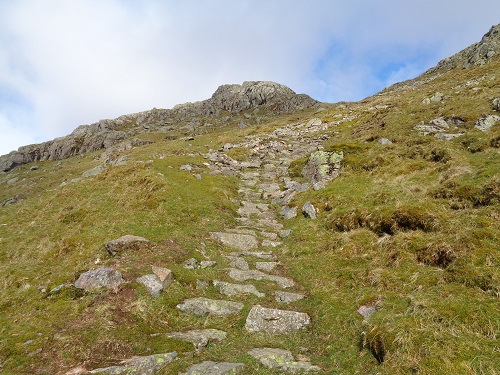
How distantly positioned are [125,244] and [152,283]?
442 centimetres

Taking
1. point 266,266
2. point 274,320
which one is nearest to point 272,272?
point 266,266

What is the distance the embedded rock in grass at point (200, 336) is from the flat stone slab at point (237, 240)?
901 cm

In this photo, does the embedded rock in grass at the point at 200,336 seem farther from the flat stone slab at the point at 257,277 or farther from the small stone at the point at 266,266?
the small stone at the point at 266,266

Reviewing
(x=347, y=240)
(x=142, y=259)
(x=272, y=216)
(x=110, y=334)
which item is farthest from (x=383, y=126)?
(x=110, y=334)

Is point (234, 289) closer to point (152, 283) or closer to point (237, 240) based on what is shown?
point (152, 283)

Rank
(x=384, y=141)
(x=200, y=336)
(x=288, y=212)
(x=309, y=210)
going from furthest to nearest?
(x=384, y=141), (x=288, y=212), (x=309, y=210), (x=200, y=336)

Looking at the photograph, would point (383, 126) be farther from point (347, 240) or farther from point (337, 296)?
point (337, 296)

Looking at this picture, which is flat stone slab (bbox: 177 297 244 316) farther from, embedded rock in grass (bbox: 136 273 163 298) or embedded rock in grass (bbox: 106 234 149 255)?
embedded rock in grass (bbox: 106 234 149 255)

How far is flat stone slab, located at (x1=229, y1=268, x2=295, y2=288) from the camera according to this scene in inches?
658

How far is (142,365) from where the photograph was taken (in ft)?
32.4

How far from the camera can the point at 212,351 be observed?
11.1m

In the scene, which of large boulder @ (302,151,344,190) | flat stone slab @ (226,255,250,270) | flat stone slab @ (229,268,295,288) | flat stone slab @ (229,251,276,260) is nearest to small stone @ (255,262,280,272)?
flat stone slab @ (229,268,295,288)

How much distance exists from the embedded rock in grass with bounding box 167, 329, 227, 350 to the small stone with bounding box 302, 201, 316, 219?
13.7 m

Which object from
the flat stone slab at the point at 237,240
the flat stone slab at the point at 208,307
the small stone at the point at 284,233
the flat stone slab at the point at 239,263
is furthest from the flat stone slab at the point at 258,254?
the flat stone slab at the point at 208,307
